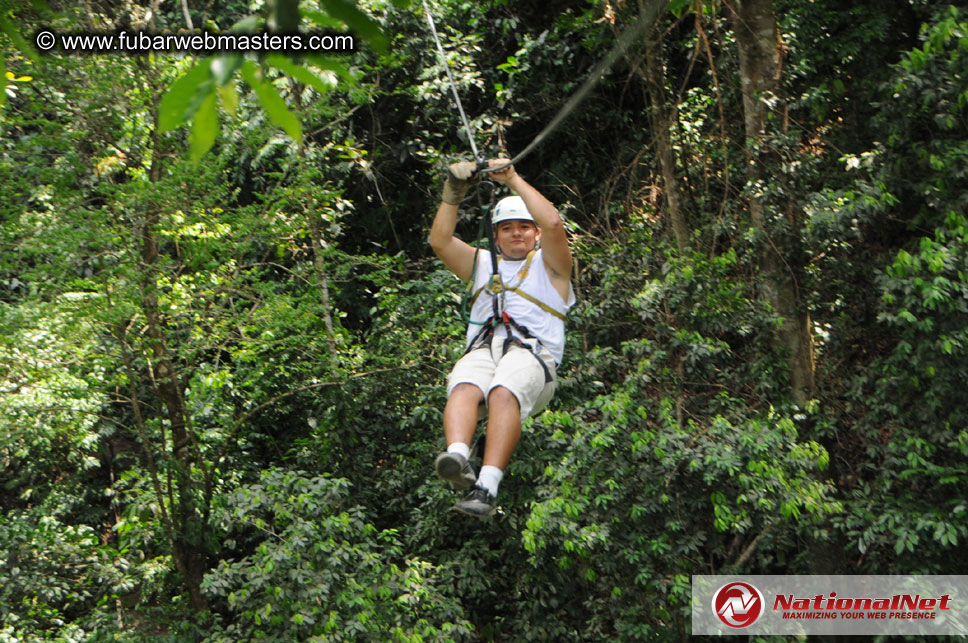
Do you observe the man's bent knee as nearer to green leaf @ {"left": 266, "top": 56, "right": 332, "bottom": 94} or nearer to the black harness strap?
the black harness strap

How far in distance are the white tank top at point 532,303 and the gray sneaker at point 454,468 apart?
0.56 meters

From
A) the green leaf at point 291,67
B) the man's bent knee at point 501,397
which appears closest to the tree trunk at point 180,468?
the man's bent knee at point 501,397

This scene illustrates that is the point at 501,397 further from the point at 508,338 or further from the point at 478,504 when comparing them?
the point at 478,504

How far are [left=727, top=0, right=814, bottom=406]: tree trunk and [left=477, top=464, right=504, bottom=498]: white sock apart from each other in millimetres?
2619

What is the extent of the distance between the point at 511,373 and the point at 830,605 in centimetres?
274

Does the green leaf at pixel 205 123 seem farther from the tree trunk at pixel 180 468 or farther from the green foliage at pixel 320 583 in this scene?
the tree trunk at pixel 180 468

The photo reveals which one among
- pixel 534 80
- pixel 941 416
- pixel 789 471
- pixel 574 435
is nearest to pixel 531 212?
pixel 574 435

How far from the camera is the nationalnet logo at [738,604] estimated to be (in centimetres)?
496

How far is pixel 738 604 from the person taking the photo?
16.6 feet

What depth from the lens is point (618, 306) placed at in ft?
18.6

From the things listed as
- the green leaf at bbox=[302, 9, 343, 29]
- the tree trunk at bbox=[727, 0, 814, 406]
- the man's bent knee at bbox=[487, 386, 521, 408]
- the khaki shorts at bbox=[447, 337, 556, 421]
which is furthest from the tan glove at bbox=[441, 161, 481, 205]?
the tree trunk at bbox=[727, 0, 814, 406]

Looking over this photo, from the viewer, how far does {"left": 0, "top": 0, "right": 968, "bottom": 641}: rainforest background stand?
15.7 feet

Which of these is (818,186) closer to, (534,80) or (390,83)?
(534,80)

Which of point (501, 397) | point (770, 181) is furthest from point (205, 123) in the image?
point (770, 181)
